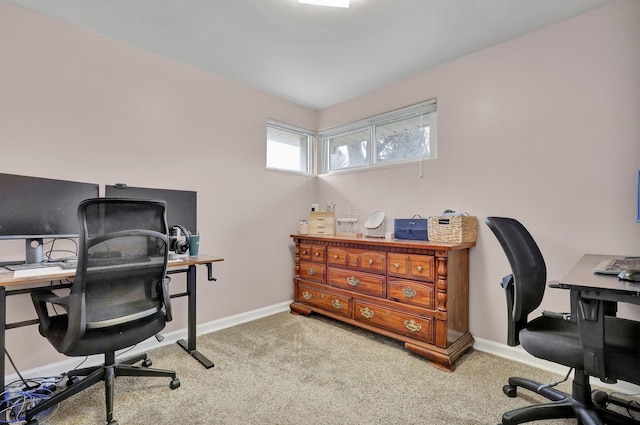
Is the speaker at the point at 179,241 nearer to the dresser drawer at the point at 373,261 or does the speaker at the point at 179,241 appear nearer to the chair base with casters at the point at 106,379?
the chair base with casters at the point at 106,379

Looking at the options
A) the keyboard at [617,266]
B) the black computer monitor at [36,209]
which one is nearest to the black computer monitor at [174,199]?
the black computer monitor at [36,209]

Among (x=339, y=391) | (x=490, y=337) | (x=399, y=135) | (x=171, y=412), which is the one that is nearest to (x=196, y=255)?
(x=171, y=412)

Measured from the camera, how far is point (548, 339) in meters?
1.38

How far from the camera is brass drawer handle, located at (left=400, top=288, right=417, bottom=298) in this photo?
7.82 ft

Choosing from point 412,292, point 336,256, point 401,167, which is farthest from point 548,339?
point 401,167

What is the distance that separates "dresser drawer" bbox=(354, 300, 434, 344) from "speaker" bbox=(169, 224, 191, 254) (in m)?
1.64

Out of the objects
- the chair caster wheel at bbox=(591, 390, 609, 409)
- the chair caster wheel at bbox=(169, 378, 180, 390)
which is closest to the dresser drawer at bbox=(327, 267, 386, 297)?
the chair caster wheel at bbox=(591, 390, 609, 409)

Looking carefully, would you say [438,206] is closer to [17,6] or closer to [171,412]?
[171,412]

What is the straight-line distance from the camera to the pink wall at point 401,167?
1.96 meters

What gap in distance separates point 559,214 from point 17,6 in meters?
4.13

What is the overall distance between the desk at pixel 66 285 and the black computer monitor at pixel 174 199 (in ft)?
1.38

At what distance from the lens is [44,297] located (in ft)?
5.07

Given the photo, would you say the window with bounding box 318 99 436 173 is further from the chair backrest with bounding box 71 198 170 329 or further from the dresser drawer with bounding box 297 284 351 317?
the chair backrest with bounding box 71 198 170 329

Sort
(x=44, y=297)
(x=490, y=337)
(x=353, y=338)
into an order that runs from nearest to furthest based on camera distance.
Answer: (x=44, y=297) < (x=490, y=337) < (x=353, y=338)
